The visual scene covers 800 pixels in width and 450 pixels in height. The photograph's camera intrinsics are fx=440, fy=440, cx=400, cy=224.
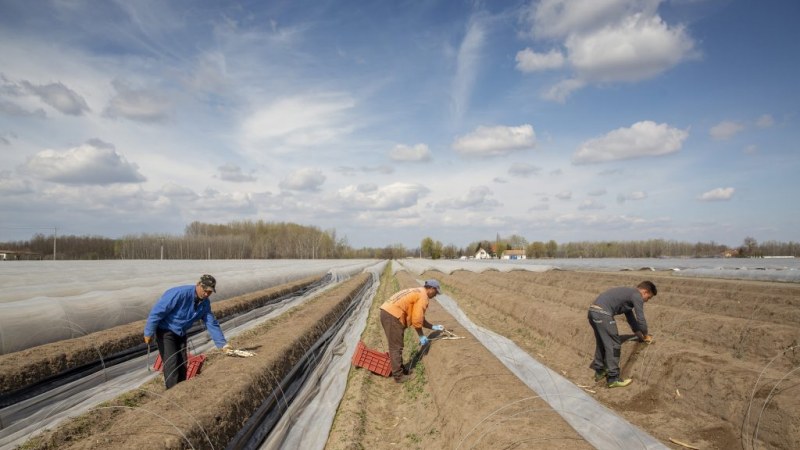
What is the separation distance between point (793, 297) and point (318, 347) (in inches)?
508

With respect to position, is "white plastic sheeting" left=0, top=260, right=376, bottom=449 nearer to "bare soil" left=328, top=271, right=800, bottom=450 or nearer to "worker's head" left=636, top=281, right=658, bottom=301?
"bare soil" left=328, top=271, right=800, bottom=450

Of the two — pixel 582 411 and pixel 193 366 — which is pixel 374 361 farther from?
pixel 582 411

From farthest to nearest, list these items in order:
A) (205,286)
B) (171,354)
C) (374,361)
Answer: (374,361)
(171,354)
(205,286)

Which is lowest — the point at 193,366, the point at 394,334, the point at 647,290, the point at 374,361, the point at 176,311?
the point at 374,361

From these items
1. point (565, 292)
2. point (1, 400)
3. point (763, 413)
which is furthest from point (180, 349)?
point (565, 292)

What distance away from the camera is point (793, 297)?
12141mm

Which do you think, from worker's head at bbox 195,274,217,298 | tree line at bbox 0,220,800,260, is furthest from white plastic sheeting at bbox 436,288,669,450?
tree line at bbox 0,220,800,260

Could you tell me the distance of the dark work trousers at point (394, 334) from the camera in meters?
7.00

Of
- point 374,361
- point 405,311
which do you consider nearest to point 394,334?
point 405,311

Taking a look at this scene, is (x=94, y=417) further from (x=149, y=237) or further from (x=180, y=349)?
(x=149, y=237)

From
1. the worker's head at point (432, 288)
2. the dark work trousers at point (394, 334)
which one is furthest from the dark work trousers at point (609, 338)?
the dark work trousers at point (394, 334)

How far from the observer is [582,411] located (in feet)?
16.6

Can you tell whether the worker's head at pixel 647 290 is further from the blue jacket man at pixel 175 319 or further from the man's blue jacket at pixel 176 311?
the man's blue jacket at pixel 176 311

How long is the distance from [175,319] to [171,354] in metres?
0.47
